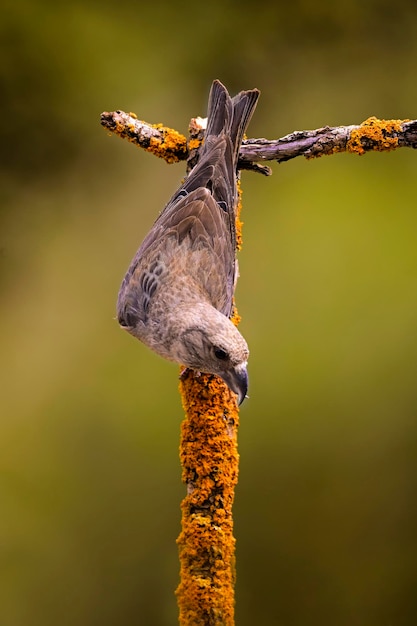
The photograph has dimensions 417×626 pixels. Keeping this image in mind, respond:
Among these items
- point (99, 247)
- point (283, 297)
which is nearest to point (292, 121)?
point (283, 297)

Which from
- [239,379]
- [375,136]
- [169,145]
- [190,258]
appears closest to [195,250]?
[190,258]

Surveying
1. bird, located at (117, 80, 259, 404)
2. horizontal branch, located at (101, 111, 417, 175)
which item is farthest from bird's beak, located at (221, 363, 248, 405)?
horizontal branch, located at (101, 111, 417, 175)

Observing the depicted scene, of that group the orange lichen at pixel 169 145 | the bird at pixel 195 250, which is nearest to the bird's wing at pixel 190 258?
the bird at pixel 195 250

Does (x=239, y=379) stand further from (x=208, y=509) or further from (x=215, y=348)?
(x=208, y=509)

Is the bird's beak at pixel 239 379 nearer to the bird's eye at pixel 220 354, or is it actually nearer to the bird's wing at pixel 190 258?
the bird's eye at pixel 220 354

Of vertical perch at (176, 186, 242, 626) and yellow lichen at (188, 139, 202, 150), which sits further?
yellow lichen at (188, 139, 202, 150)

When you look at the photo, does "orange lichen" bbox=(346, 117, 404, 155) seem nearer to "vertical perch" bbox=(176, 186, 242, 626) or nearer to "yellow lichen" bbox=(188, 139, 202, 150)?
"yellow lichen" bbox=(188, 139, 202, 150)

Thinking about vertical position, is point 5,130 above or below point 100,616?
above

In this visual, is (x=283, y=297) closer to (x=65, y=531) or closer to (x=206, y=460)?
(x=206, y=460)

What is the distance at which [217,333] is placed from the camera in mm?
2008

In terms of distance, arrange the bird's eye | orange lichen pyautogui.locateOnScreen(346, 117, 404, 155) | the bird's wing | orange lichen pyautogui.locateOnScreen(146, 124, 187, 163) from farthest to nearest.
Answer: orange lichen pyautogui.locateOnScreen(146, 124, 187, 163) < the bird's wing < orange lichen pyautogui.locateOnScreen(346, 117, 404, 155) < the bird's eye

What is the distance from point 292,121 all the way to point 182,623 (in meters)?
1.84

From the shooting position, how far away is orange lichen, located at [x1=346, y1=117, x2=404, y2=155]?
7.16 ft

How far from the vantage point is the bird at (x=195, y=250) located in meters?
2.22
